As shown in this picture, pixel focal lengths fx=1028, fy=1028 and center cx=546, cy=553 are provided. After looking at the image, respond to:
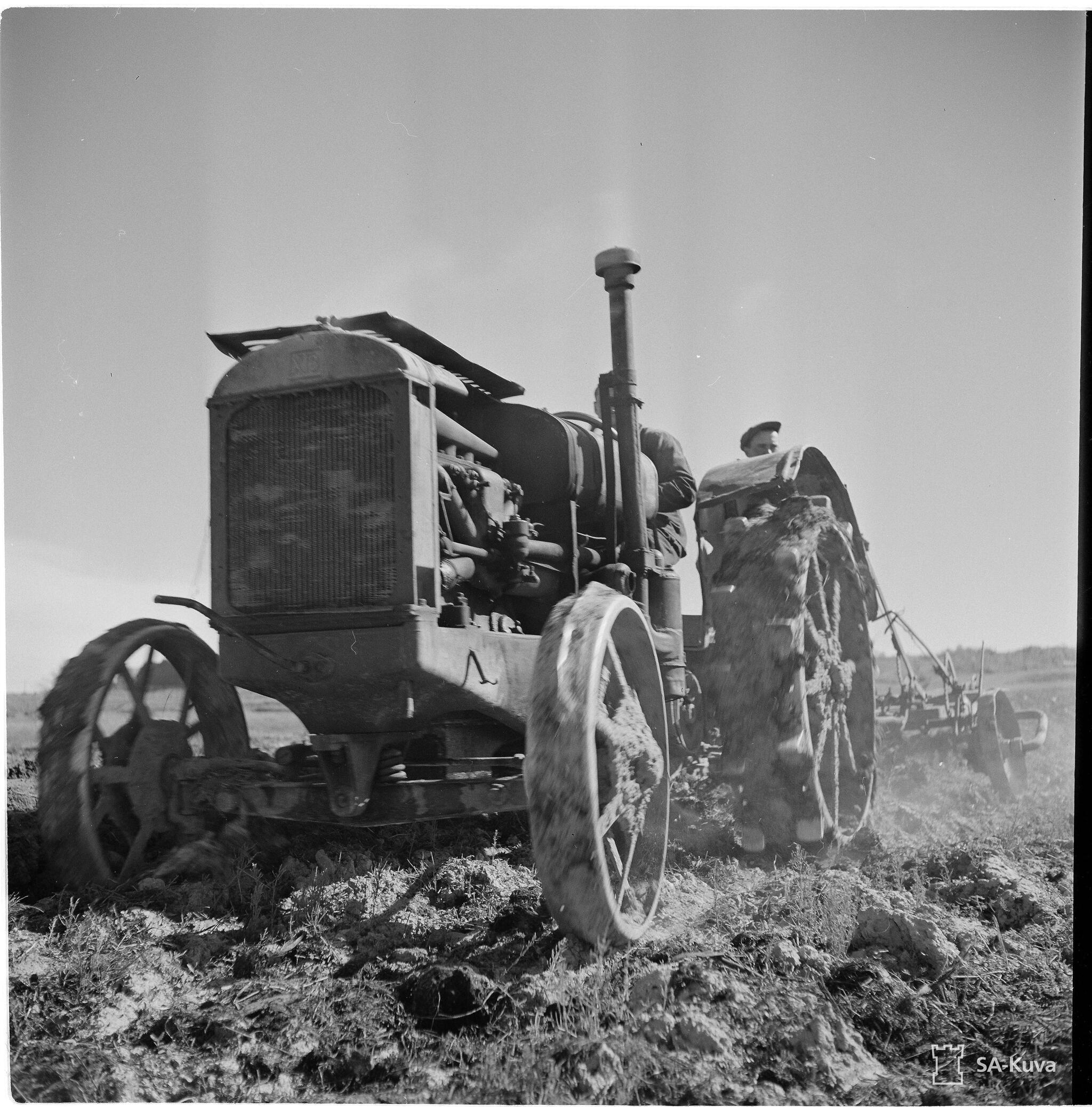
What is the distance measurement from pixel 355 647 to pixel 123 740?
1199 mm

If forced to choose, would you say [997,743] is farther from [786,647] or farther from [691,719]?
[786,647]

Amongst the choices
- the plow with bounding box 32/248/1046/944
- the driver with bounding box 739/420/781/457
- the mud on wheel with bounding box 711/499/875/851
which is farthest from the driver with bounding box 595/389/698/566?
the plow with bounding box 32/248/1046/944

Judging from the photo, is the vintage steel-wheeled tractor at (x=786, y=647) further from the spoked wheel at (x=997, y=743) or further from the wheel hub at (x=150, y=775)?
the wheel hub at (x=150, y=775)

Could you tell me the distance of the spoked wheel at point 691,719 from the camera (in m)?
5.18

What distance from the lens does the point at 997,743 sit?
6.87 meters

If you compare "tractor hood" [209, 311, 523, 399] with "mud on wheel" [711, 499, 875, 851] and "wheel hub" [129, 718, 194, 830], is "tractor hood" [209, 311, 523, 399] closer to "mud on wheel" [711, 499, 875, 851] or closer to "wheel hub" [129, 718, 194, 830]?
"wheel hub" [129, 718, 194, 830]

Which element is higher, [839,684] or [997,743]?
[839,684]

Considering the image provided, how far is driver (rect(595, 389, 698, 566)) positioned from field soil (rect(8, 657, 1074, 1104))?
5.67ft

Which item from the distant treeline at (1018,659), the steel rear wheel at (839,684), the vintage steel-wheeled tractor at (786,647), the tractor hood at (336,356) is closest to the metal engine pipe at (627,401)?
the vintage steel-wheeled tractor at (786,647)

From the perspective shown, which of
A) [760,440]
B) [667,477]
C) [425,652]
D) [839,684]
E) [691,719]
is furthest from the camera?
[760,440]

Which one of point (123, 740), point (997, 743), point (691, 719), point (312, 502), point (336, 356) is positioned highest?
point (336, 356)

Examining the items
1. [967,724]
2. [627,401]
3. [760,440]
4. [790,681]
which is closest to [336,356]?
[627,401]

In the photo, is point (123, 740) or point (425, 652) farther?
point (123, 740)

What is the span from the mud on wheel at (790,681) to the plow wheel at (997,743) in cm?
189
